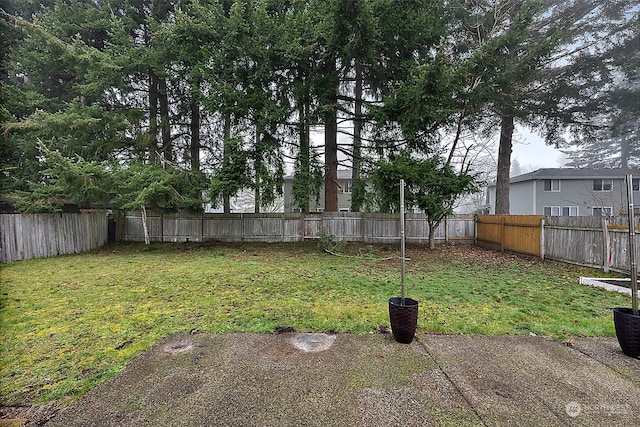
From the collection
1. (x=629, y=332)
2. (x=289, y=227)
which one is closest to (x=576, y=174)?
(x=289, y=227)

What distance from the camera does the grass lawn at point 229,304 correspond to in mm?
2791

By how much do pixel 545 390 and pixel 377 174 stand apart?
7.54m

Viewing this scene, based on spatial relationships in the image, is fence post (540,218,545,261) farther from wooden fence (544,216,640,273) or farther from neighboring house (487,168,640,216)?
neighboring house (487,168,640,216)

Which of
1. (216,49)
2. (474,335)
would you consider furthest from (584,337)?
(216,49)

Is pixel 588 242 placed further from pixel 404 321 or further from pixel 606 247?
pixel 404 321

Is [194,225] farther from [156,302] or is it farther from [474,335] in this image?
[474,335]

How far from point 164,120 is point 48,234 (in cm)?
575

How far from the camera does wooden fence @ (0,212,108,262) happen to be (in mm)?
8234

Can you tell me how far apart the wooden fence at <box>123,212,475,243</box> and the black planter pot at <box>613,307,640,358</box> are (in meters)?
9.06

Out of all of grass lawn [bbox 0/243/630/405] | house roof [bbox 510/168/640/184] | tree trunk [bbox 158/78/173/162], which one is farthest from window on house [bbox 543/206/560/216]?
tree trunk [bbox 158/78/173/162]

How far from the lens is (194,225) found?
40.9 ft

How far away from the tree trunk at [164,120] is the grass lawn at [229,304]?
5.79 metres

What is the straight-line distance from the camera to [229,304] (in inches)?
175

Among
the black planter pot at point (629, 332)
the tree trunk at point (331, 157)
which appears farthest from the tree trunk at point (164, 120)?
the black planter pot at point (629, 332)
